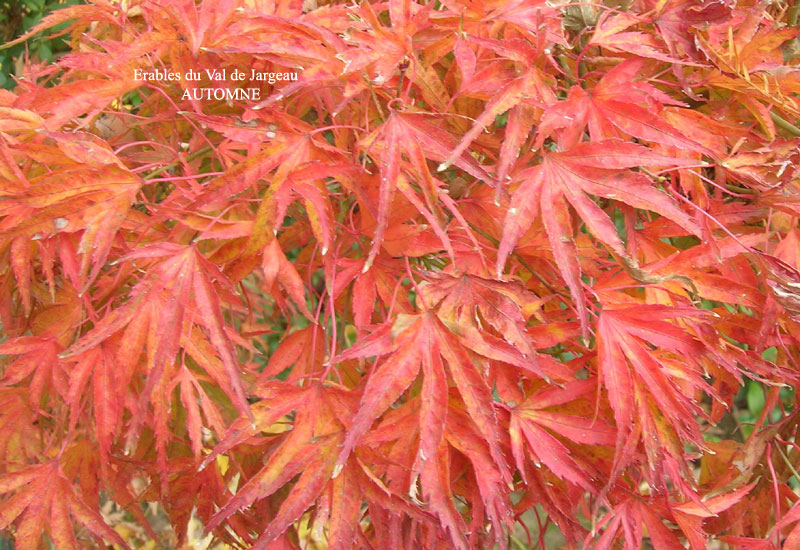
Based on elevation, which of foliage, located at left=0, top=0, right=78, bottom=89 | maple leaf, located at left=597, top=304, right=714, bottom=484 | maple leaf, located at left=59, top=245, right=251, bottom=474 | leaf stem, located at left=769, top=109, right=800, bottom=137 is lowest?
foliage, located at left=0, top=0, right=78, bottom=89

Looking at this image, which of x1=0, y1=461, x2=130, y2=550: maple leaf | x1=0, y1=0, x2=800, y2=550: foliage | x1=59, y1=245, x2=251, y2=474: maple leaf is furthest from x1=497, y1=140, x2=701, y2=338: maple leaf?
x1=0, y1=461, x2=130, y2=550: maple leaf

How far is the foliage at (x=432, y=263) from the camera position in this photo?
60 centimetres

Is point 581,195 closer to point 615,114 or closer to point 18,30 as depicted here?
point 615,114

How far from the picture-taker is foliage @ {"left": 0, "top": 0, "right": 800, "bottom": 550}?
60cm

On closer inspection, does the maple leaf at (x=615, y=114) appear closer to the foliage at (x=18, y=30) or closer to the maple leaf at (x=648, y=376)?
the maple leaf at (x=648, y=376)

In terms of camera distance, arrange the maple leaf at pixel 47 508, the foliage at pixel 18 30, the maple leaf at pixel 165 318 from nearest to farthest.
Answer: the maple leaf at pixel 165 318 < the maple leaf at pixel 47 508 < the foliage at pixel 18 30

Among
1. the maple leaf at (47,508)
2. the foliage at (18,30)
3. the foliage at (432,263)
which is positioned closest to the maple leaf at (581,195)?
the foliage at (432,263)

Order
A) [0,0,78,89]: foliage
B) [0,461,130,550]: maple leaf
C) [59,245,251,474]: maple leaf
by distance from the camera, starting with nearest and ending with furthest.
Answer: [59,245,251,474]: maple leaf < [0,461,130,550]: maple leaf < [0,0,78,89]: foliage

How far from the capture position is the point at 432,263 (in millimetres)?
791

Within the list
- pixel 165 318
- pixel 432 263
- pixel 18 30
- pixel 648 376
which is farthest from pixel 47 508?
pixel 18 30

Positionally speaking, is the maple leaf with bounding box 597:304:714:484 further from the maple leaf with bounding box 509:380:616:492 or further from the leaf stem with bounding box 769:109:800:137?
the leaf stem with bounding box 769:109:800:137

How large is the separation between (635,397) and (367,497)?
26 centimetres

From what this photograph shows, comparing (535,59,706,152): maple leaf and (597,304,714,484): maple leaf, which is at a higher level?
(535,59,706,152): maple leaf

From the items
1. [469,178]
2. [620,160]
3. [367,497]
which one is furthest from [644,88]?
[367,497]
